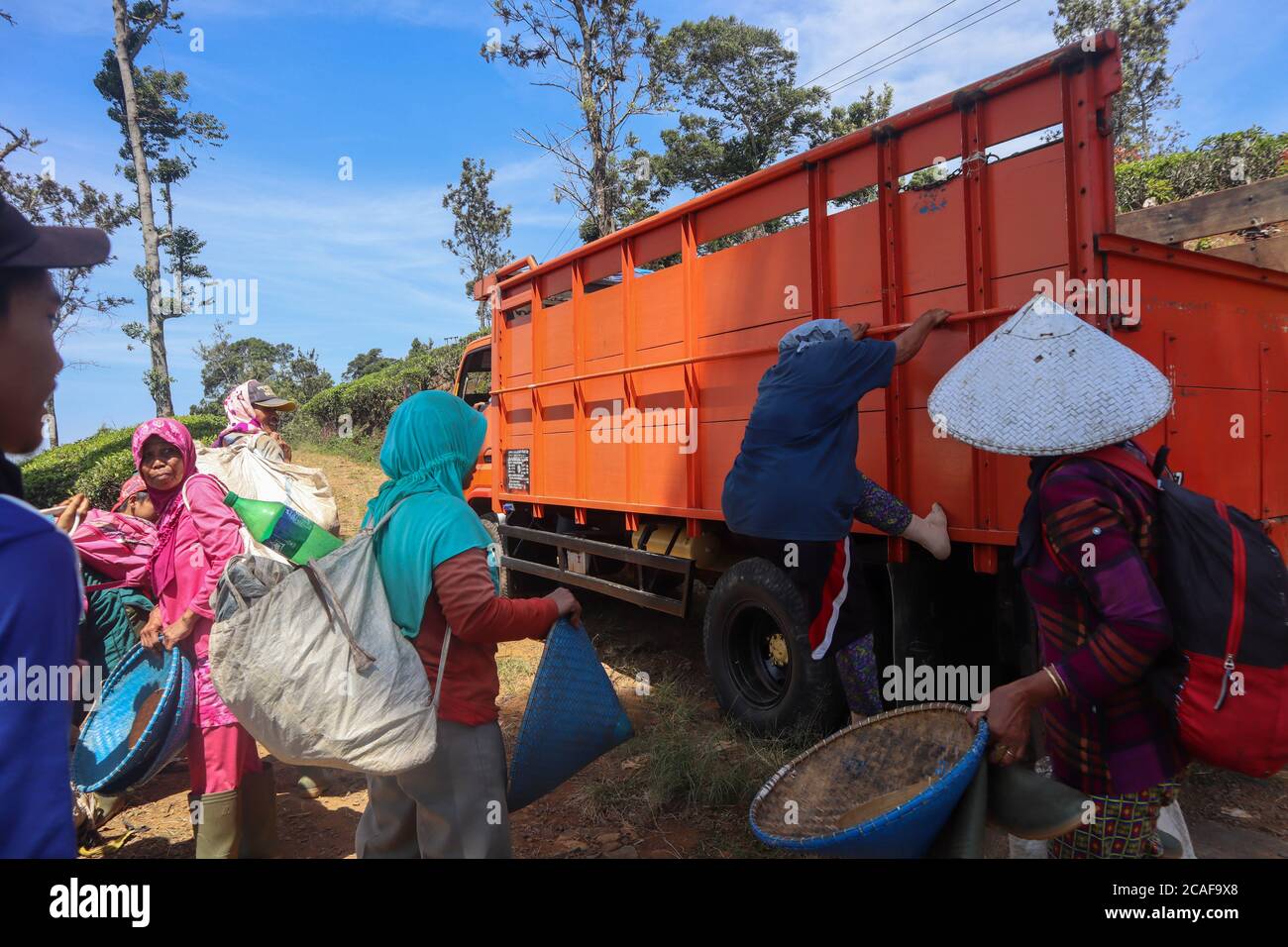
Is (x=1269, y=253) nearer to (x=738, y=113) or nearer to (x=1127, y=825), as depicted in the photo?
(x=1127, y=825)

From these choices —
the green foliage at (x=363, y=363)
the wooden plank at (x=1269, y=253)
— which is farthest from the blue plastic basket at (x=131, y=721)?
the green foliage at (x=363, y=363)

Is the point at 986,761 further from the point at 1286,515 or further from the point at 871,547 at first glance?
the point at 1286,515

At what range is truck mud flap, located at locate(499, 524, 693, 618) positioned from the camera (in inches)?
185

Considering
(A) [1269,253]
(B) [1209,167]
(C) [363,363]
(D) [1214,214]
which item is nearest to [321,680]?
(D) [1214,214]

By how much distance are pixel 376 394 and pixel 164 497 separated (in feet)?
57.7

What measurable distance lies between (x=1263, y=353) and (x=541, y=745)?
354cm

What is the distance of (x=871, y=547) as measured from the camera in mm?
3510

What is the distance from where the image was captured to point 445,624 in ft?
6.94

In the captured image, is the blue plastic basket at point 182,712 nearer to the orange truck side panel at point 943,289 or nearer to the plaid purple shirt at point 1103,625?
the orange truck side panel at point 943,289

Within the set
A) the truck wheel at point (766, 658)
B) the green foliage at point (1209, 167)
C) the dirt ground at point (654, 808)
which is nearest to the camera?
the dirt ground at point (654, 808)

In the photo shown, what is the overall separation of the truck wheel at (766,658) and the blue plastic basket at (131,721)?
2.57 meters

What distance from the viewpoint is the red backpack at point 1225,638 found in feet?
4.47

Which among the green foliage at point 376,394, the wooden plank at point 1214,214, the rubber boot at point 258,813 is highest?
the green foliage at point 376,394

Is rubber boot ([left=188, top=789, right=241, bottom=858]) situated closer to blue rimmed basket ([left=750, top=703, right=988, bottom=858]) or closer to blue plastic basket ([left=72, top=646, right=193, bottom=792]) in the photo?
blue plastic basket ([left=72, top=646, right=193, bottom=792])
